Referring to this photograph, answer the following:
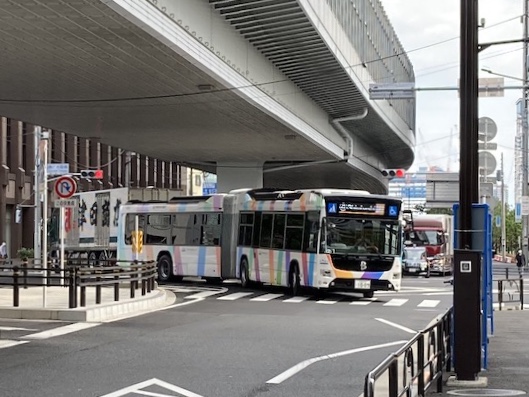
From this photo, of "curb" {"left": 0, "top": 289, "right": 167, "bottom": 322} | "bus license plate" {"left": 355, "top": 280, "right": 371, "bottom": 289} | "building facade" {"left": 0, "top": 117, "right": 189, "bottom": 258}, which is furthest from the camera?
"building facade" {"left": 0, "top": 117, "right": 189, "bottom": 258}

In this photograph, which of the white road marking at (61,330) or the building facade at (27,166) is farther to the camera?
the building facade at (27,166)

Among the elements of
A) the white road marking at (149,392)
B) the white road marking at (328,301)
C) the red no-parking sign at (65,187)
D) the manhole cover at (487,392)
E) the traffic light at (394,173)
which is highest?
the traffic light at (394,173)

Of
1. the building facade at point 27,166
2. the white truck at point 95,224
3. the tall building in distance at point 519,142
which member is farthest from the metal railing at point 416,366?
the tall building in distance at point 519,142

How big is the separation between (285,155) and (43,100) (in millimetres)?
18295

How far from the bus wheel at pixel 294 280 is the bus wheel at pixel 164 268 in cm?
771

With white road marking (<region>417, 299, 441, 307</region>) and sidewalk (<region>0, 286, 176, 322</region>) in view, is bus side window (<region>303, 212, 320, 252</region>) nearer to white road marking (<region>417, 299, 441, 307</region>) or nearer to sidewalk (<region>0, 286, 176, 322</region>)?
white road marking (<region>417, 299, 441, 307</region>)

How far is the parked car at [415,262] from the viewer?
4403 cm

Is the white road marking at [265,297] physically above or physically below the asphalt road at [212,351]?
below

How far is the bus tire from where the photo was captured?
85.5ft

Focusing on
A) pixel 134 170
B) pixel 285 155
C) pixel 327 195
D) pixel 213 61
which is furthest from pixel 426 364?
pixel 134 170

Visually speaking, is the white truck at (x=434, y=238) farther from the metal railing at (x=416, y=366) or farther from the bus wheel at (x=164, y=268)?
the metal railing at (x=416, y=366)

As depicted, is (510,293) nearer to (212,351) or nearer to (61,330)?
(61,330)

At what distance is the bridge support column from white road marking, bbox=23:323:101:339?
30.7m

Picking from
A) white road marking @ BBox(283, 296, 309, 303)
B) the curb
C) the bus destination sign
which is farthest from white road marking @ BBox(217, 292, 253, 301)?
the curb
